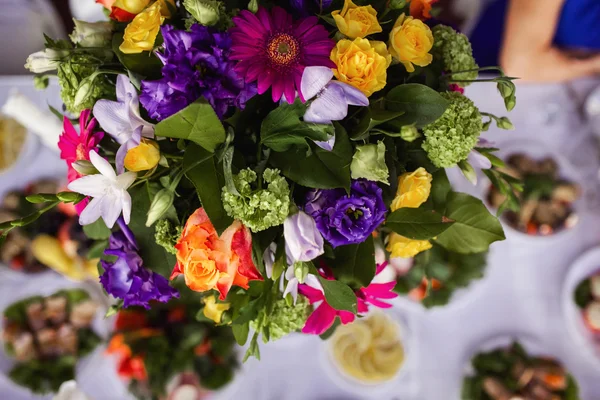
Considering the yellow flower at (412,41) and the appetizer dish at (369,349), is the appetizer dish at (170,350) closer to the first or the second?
the appetizer dish at (369,349)

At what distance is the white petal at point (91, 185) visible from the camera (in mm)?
365

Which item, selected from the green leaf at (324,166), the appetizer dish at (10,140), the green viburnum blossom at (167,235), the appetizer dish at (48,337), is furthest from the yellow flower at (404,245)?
the appetizer dish at (10,140)

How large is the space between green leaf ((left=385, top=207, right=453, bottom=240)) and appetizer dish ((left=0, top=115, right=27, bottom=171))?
927mm

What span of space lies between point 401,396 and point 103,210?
0.72 m

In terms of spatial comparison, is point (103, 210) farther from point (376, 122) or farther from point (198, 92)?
point (376, 122)

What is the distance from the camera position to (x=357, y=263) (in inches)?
17.2

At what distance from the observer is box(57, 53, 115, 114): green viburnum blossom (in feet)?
A: 1.37

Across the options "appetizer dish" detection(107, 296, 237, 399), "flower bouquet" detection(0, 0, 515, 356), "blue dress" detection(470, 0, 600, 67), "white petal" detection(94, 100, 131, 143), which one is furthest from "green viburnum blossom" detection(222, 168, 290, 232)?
"blue dress" detection(470, 0, 600, 67)

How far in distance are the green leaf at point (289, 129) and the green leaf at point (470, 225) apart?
0.65 feet

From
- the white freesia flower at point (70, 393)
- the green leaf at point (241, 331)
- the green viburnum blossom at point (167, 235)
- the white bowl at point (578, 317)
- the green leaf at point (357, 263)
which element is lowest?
the white freesia flower at point (70, 393)

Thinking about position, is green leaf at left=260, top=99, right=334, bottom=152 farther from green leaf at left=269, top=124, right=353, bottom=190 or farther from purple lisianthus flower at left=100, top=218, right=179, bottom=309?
purple lisianthus flower at left=100, top=218, right=179, bottom=309

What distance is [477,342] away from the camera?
0.92 meters

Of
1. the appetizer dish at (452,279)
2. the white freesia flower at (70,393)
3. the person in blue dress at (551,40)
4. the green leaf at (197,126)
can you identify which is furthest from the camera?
the person in blue dress at (551,40)

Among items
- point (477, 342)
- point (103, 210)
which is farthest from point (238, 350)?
point (103, 210)
